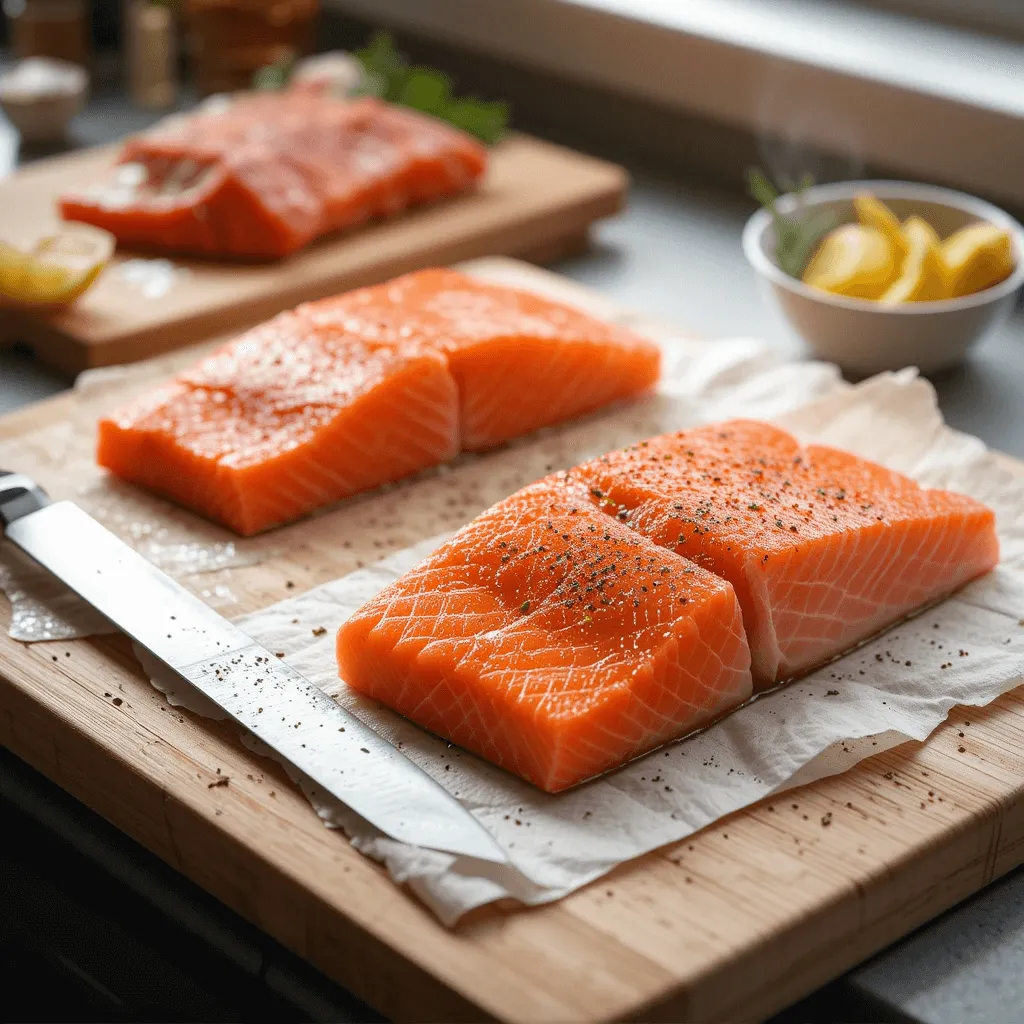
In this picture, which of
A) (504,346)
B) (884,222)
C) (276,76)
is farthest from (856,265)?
(276,76)

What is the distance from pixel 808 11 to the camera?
3.48 m

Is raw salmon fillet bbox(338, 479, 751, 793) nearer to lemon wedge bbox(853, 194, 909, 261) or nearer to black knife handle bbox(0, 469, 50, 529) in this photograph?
black knife handle bbox(0, 469, 50, 529)

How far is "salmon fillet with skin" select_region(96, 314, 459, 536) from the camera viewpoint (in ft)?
6.88

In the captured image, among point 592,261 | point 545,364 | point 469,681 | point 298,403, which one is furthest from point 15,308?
point 469,681

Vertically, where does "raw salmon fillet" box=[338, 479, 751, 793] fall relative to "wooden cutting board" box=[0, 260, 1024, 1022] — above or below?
above

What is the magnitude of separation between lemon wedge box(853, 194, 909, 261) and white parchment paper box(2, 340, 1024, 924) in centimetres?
30

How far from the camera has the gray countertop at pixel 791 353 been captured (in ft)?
4.87

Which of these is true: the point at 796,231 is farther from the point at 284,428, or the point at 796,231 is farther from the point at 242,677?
the point at 242,677

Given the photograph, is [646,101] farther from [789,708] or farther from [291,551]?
[789,708]

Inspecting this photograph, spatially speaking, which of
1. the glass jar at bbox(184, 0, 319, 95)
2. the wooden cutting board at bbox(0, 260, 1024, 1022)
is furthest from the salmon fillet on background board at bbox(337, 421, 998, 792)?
the glass jar at bbox(184, 0, 319, 95)

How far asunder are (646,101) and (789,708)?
220 centimetres

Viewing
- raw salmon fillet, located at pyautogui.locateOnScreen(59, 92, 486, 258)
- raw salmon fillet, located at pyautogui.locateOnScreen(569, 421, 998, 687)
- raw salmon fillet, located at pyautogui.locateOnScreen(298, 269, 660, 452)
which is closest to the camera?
raw salmon fillet, located at pyautogui.locateOnScreen(569, 421, 998, 687)

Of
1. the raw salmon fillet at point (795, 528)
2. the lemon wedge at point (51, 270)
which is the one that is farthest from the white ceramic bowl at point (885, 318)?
the lemon wedge at point (51, 270)

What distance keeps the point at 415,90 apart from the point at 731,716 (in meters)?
2.09
